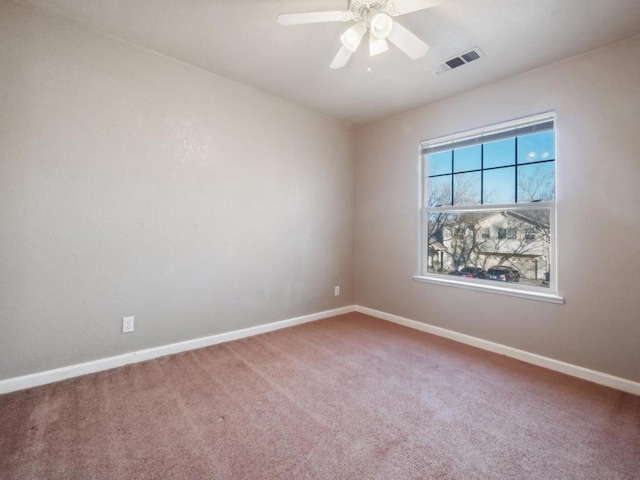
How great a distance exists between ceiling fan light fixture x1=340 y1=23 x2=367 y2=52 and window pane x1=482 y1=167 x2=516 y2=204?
193 cm

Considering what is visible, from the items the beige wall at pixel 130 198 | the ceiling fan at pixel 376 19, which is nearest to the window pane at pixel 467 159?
the ceiling fan at pixel 376 19

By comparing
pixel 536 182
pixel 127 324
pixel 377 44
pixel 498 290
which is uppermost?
pixel 377 44

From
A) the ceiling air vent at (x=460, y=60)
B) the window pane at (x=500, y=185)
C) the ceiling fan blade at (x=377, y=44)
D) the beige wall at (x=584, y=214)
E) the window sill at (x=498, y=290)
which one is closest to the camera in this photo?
the ceiling fan blade at (x=377, y=44)

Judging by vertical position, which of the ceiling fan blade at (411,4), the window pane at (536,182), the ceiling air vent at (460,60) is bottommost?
the window pane at (536,182)

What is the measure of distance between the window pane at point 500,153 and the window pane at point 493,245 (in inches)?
19.1

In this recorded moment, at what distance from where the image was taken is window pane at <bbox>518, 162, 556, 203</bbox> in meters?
2.53

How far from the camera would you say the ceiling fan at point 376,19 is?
157cm

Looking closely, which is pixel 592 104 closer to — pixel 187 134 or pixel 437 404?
pixel 437 404

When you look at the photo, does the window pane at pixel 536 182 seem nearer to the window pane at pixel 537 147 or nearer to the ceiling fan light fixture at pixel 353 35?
the window pane at pixel 537 147

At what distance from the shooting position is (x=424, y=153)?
3.37 meters

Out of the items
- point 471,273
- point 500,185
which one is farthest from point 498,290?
point 500,185

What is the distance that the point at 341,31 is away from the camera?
2.08 meters

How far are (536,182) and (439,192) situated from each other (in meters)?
0.90

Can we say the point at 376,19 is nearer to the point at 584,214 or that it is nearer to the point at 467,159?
the point at 467,159
